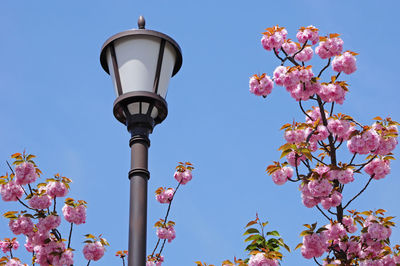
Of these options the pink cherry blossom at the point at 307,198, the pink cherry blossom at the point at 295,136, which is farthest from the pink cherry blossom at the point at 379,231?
the pink cherry blossom at the point at 295,136

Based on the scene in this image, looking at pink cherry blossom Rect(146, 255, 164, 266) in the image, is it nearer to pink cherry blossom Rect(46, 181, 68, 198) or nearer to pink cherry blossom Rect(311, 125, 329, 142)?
pink cherry blossom Rect(46, 181, 68, 198)

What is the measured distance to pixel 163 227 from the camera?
977cm

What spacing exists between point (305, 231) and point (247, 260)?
83 centimetres

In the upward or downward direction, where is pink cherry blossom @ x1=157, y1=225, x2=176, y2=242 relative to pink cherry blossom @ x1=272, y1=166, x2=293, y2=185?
upward


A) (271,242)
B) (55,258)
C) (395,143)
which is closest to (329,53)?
(395,143)

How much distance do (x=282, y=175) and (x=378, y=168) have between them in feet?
4.62

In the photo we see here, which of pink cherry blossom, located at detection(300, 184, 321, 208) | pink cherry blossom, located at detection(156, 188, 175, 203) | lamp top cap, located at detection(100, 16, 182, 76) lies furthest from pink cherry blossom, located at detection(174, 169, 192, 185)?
lamp top cap, located at detection(100, 16, 182, 76)

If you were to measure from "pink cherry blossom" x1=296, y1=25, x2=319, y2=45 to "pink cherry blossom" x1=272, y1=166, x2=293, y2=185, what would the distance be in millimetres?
1987

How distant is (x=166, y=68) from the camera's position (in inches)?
196

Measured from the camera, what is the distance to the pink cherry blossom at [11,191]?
23.3ft

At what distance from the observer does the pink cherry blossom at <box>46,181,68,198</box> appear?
696cm

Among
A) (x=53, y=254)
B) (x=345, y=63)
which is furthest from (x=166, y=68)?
(x=345, y=63)

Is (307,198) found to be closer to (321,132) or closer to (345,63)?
(321,132)

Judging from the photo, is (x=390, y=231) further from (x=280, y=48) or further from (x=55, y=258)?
(x=55, y=258)
